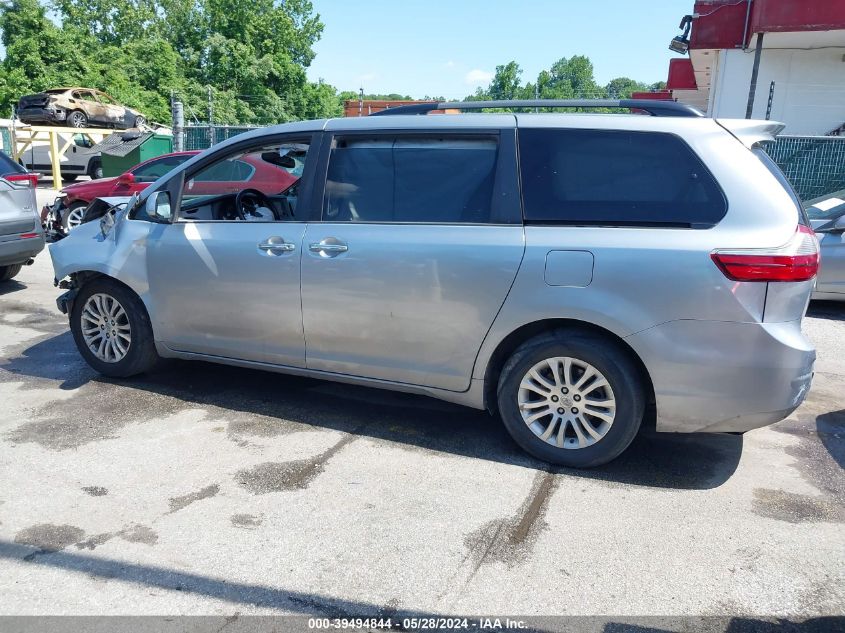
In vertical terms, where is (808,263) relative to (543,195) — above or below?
below

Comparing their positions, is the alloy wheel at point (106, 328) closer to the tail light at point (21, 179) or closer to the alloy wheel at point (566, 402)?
the alloy wheel at point (566, 402)

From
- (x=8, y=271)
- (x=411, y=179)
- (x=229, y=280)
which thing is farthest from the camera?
(x=8, y=271)

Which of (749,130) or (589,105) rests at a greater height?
(589,105)

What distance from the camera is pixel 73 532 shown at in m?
3.19

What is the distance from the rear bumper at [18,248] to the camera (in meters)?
7.56

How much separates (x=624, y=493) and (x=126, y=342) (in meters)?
3.56

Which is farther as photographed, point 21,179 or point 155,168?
point 155,168

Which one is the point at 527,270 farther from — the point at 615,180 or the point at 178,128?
the point at 178,128

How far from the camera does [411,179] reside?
4191 millimetres

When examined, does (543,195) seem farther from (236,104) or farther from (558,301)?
(236,104)

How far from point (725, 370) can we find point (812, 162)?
11424 millimetres

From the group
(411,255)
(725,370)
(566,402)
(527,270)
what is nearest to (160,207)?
(411,255)

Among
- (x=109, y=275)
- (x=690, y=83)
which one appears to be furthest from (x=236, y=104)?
(x=109, y=275)

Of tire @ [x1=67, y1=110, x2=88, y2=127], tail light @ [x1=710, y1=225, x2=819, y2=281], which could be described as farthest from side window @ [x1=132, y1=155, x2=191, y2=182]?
tire @ [x1=67, y1=110, x2=88, y2=127]
